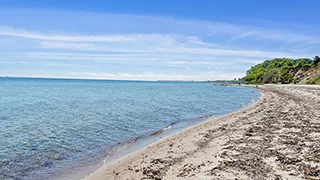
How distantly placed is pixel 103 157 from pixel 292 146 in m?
8.52

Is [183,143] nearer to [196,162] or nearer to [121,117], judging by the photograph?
[196,162]

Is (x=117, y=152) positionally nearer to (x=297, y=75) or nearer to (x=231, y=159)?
(x=231, y=159)

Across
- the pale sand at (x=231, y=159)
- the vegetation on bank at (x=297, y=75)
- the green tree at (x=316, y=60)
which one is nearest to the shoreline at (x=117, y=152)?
the pale sand at (x=231, y=159)

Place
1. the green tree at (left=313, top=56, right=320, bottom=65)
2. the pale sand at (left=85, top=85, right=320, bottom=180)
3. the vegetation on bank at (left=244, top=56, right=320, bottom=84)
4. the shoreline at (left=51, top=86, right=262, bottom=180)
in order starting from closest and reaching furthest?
the pale sand at (left=85, top=85, right=320, bottom=180) → the shoreline at (left=51, top=86, right=262, bottom=180) → the vegetation on bank at (left=244, top=56, right=320, bottom=84) → the green tree at (left=313, top=56, right=320, bottom=65)

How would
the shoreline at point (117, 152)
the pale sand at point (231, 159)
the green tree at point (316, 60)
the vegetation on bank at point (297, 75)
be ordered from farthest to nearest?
1. the green tree at point (316, 60)
2. the vegetation on bank at point (297, 75)
3. the shoreline at point (117, 152)
4. the pale sand at point (231, 159)

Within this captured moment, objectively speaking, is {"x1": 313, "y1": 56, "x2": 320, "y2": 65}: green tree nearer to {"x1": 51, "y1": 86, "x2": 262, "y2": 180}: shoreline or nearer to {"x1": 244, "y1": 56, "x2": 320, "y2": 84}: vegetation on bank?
{"x1": 244, "y1": 56, "x2": 320, "y2": 84}: vegetation on bank

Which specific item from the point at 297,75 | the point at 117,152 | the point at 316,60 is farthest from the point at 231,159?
the point at 297,75

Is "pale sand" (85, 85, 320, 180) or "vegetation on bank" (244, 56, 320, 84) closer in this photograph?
"pale sand" (85, 85, 320, 180)

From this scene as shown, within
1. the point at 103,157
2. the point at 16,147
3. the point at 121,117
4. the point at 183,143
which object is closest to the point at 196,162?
the point at 183,143

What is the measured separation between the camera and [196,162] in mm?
10078

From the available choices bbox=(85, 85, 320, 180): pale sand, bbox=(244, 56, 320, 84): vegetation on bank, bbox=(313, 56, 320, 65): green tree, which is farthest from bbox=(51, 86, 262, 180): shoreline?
bbox=(313, 56, 320, 65): green tree

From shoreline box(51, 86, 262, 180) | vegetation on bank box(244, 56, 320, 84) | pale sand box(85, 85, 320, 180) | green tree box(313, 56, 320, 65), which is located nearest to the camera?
pale sand box(85, 85, 320, 180)

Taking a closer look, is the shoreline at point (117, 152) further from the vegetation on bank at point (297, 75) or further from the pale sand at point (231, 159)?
the vegetation on bank at point (297, 75)

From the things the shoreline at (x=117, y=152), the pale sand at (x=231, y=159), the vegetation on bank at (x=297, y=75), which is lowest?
the shoreline at (x=117, y=152)
